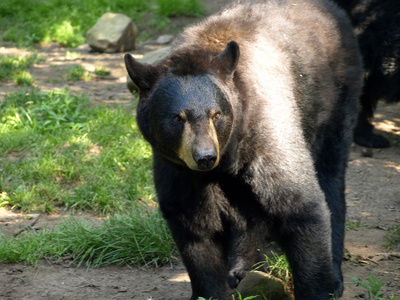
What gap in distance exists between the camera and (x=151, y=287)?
4.98m

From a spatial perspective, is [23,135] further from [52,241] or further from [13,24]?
[13,24]

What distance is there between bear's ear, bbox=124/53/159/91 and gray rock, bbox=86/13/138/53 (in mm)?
7975

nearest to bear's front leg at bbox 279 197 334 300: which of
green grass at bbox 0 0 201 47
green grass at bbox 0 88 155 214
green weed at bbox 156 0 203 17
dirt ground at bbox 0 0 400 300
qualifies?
dirt ground at bbox 0 0 400 300

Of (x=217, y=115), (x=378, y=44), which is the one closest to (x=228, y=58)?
(x=217, y=115)

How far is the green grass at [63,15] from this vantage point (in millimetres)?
12516

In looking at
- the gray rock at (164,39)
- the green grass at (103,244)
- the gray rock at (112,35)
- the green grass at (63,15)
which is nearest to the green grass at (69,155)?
the green grass at (103,244)

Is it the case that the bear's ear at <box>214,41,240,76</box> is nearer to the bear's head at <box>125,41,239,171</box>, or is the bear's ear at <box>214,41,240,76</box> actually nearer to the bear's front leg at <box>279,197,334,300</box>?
the bear's head at <box>125,41,239,171</box>

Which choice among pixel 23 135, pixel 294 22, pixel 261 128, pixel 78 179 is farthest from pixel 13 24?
pixel 261 128

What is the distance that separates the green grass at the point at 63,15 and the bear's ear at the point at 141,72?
29.0ft

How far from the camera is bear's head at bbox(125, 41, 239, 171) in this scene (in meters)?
3.70

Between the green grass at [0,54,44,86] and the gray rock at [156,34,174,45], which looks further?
the gray rock at [156,34,174,45]

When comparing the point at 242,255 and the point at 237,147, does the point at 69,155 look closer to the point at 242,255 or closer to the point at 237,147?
the point at 242,255

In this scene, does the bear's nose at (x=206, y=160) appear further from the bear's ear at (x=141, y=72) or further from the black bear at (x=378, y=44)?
the black bear at (x=378, y=44)

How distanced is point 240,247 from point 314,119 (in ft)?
4.24
